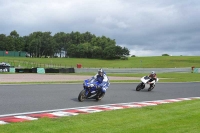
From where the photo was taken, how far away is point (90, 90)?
1517 centimetres

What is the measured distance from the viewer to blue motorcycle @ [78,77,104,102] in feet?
48.5

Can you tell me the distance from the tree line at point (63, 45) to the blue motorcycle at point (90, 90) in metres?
107

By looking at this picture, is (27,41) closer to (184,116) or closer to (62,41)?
(62,41)

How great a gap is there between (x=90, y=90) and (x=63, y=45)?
527ft

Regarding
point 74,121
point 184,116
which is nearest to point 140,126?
point 74,121

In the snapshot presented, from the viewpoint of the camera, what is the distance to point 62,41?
178500mm

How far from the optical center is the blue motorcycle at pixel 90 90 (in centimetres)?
1479

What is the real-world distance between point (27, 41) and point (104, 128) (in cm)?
15559

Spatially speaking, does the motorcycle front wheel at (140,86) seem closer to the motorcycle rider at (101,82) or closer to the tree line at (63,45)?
the motorcycle rider at (101,82)

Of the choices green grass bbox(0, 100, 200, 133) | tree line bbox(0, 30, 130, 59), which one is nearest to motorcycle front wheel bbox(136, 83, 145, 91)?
green grass bbox(0, 100, 200, 133)

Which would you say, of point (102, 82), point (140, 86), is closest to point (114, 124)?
point (102, 82)

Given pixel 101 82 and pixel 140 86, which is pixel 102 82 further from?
pixel 140 86

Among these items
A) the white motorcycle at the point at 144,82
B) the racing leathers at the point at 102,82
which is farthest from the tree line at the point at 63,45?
the racing leathers at the point at 102,82

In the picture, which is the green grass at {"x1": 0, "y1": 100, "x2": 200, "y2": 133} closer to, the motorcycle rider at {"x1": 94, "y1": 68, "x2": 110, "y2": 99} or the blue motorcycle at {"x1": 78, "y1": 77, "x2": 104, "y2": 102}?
the blue motorcycle at {"x1": 78, "y1": 77, "x2": 104, "y2": 102}
